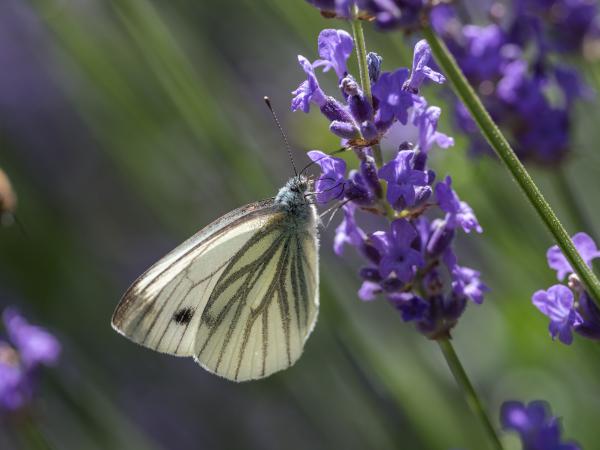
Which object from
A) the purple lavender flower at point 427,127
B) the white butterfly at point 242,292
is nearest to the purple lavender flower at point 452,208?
the purple lavender flower at point 427,127

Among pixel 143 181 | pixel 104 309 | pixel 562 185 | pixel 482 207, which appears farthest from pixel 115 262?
pixel 562 185

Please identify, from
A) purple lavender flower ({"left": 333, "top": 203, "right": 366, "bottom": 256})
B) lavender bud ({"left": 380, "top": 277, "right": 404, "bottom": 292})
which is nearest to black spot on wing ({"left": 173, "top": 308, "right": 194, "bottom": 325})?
purple lavender flower ({"left": 333, "top": 203, "right": 366, "bottom": 256})

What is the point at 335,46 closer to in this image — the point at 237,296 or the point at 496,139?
the point at 496,139

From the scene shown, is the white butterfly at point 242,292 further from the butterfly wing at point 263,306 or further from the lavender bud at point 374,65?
the lavender bud at point 374,65

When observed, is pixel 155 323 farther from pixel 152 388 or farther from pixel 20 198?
pixel 152 388

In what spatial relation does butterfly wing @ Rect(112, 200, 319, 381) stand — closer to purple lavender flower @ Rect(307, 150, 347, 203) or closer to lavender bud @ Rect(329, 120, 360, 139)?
purple lavender flower @ Rect(307, 150, 347, 203)

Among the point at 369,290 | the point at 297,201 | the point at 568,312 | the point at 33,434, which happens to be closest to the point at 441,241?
the point at 369,290
